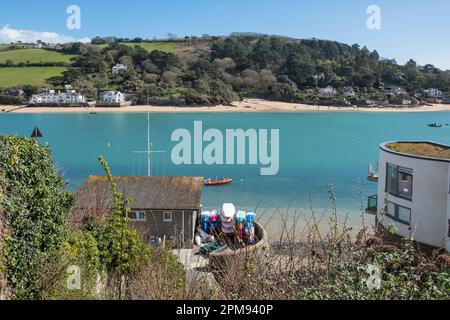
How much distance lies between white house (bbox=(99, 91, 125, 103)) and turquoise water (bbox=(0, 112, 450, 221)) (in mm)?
5192

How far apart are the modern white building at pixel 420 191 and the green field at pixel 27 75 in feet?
384

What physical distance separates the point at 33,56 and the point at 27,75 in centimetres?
1756

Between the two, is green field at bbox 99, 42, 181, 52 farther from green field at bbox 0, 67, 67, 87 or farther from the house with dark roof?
the house with dark roof

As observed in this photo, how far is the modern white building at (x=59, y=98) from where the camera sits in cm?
11531

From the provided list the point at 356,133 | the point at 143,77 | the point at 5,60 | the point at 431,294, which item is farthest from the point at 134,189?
the point at 5,60

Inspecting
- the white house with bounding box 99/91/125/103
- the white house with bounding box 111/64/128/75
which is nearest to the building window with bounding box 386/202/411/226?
the white house with bounding box 99/91/125/103

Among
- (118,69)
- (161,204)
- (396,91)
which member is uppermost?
(118,69)

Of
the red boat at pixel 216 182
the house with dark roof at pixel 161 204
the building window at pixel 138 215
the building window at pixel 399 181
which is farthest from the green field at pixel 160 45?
the building window at pixel 399 181

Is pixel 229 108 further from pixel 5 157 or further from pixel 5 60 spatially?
pixel 5 157

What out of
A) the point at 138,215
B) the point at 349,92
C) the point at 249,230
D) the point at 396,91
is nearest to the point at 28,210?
the point at 138,215

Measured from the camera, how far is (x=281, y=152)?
187 ft

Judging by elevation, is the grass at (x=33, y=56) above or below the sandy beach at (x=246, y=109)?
above

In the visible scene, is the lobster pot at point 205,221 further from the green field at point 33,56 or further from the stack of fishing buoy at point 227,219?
the green field at point 33,56

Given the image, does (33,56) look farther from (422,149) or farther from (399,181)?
(399,181)
